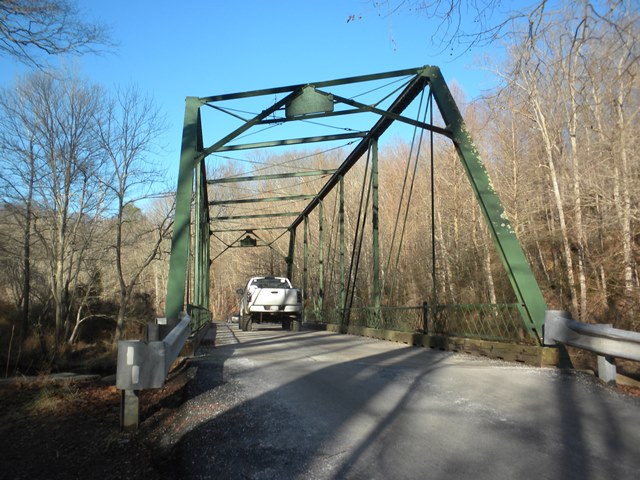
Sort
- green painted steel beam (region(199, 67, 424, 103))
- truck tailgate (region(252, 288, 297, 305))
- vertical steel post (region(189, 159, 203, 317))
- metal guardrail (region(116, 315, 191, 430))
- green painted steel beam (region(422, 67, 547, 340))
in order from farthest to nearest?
truck tailgate (region(252, 288, 297, 305))
vertical steel post (region(189, 159, 203, 317))
green painted steel beam (region(199, 67, 424, 103))
green painted steel beam (region(422, 67, 547, 340))
metal guardrail (region(116, 315, 191, 430))

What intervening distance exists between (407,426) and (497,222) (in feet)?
15.0

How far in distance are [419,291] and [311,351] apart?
57.0 feet

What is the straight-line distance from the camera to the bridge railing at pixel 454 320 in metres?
7.19

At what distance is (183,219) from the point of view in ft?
31.4

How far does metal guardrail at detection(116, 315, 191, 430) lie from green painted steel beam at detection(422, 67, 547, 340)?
4.71 meters

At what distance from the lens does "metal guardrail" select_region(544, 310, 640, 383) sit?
4555 millimetres

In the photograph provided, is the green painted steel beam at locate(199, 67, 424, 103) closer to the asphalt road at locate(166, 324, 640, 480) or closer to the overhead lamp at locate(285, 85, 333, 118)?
the overhead lamp at locate(285, 85, 333, 118)

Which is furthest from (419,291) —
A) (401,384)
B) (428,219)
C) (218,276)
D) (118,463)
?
(218,276)

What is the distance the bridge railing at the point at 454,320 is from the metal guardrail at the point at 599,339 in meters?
0.69

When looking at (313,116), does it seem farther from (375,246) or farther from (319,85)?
(375,246)

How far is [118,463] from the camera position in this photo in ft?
10.8

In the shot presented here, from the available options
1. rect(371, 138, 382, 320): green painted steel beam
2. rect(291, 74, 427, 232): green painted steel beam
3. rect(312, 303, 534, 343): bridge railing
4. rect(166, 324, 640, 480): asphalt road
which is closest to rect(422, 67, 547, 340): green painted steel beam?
rect(312, 303, 534, 343): bridge railing

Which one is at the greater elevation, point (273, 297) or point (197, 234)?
point (197, 234)

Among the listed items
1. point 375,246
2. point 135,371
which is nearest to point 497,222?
point 135,371
